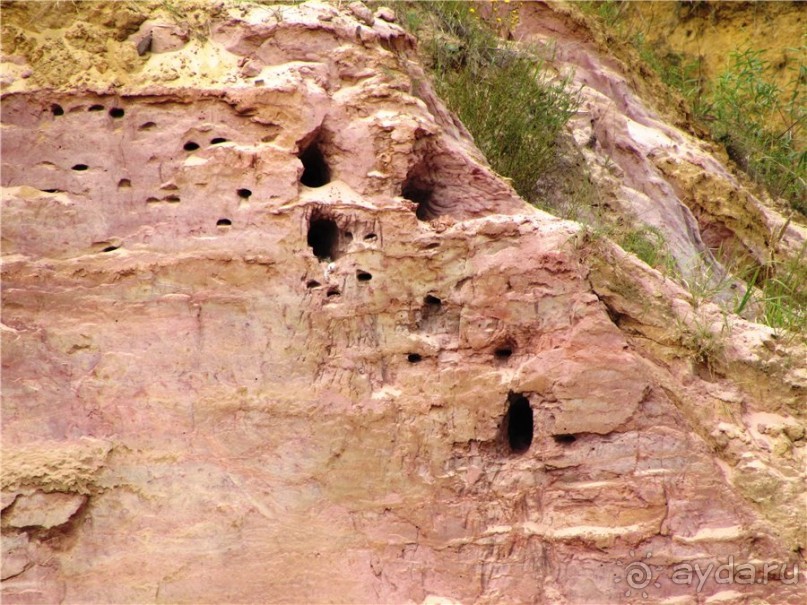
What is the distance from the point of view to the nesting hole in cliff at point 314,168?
595 centimetres

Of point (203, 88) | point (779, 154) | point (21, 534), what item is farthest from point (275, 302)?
point (779, 154)

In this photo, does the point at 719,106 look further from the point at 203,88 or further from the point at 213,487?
the point at 213,487

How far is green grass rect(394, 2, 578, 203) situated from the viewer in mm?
6969

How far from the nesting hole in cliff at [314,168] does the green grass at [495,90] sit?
125 cm

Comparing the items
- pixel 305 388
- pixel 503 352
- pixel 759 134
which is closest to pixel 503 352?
pixel 503 352

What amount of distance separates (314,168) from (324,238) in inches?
15.6

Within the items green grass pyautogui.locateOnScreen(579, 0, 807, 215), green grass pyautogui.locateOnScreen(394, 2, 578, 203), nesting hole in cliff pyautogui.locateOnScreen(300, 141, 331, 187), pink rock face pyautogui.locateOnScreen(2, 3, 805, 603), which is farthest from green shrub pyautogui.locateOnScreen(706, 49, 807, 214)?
nesting hole in cliff pyautogui.locateOnScreen(300, 141, 331, 187)

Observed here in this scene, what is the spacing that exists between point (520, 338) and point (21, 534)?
260 centimetres

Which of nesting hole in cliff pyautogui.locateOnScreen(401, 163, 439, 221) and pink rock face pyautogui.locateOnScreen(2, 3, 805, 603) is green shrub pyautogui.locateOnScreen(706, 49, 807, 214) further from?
nesting hole in cliff pyautogui.locateOnScreen(401, 163, 439, 221)

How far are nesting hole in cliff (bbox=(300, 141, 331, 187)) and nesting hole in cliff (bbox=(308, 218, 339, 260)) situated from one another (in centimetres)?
24

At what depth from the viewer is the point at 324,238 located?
5957 millimetres

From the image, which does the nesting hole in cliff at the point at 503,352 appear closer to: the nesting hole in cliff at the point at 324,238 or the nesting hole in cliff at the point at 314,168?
the nesting hole in cliff at the point at 324,238

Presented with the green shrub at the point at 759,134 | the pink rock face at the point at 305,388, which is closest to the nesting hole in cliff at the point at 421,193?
the pink rock face at the point at 305,388

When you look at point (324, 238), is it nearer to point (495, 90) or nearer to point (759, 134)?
point (495, 90)
